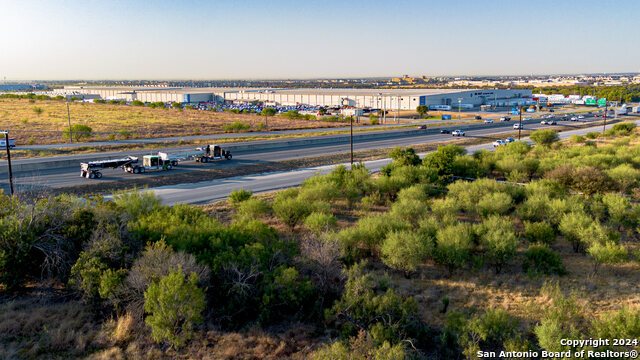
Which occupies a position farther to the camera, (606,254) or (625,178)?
(625,178)

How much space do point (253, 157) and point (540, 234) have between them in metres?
30.6

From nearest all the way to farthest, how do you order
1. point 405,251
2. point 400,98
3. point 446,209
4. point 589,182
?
point 405,251 → point 446,209 → point 589,182 → point 400,98

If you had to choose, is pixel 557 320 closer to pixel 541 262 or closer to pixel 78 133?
pixel 541 262

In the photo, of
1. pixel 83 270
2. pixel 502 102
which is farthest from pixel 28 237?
pixel 502 102

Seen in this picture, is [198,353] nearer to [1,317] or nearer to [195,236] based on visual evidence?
[195,236]

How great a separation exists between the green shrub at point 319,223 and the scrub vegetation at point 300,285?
0.20 ft

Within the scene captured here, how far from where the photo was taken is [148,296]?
1098cm

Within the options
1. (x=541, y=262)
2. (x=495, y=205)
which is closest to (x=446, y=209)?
(x=495, y=205)

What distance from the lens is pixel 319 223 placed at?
18.8 meters

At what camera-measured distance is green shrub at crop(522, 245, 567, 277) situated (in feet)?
50.4

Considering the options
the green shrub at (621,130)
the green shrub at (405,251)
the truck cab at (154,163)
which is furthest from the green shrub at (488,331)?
the green shrub at (621,130)

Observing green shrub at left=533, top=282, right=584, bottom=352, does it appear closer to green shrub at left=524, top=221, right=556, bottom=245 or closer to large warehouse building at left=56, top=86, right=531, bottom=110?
green shrub at left=524, top=221, right=556, bottom=245

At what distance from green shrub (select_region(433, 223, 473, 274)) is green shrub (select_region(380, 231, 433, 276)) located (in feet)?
1.58

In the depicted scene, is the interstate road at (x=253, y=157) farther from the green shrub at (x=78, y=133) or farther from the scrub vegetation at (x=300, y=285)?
the green shrub at (x=78, y=133)
